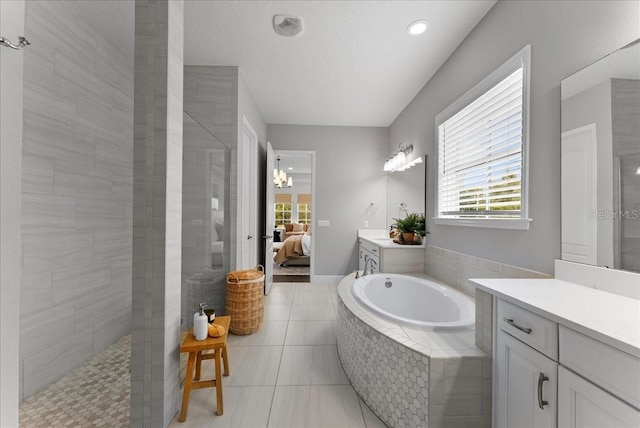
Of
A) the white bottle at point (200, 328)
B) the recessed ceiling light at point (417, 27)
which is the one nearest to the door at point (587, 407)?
the white bottle at point (200, 328)

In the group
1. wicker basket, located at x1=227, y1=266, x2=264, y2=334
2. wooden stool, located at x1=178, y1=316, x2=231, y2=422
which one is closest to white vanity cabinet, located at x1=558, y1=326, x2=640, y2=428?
wooden stool, located at x1=178, y1=316, x2=231, y2=422

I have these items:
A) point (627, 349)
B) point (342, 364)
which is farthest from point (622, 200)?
point (342, 364)

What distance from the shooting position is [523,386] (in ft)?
3.22

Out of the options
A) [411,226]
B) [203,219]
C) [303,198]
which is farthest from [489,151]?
[303,198]

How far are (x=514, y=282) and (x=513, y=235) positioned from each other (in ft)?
1.50

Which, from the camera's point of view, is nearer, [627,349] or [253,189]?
[627,349]

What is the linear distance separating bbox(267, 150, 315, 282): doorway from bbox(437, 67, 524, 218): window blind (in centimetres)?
213

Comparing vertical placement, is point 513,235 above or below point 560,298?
above

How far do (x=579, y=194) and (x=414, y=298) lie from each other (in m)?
1.47

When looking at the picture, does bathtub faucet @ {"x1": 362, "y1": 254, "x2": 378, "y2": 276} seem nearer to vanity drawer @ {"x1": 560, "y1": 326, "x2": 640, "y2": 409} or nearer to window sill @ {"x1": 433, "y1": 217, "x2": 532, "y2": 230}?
window sill @ {"x1": 433, "y1": 217, "x2": 532, "y2": 230}

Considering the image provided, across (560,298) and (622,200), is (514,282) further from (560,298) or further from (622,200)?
(622,200)

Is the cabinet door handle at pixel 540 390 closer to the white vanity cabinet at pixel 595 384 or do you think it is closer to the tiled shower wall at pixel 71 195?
the white vanity cabinet at pixel 595 384

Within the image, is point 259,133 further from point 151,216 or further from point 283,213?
point 283,213

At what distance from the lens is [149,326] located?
4.10 ft
